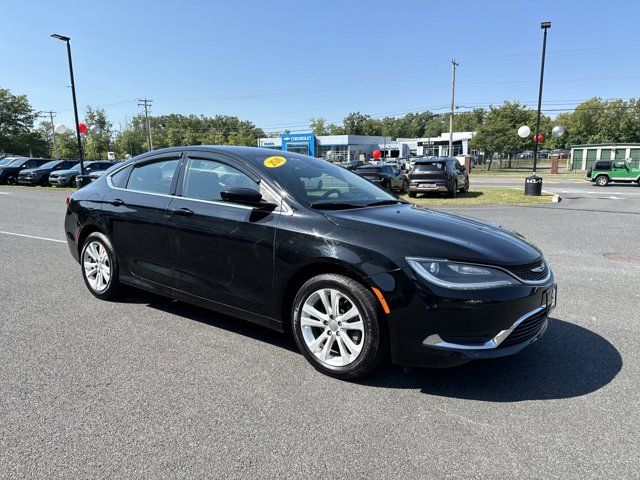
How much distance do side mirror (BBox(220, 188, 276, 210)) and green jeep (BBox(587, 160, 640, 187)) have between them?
106ft

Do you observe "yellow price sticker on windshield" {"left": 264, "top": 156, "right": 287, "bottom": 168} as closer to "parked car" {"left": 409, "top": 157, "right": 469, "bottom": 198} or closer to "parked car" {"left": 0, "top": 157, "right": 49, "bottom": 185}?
"parked car" {"left": 409, "top": 157, "right": 469, "bottom": 198}

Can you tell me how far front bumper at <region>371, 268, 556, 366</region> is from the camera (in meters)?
2.87

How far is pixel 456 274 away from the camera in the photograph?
2.93 m

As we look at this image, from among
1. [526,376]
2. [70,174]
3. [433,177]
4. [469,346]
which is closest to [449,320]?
[469,346]

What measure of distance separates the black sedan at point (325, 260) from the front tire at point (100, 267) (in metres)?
0.07

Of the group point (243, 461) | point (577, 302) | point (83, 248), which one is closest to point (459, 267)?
point (243, 461)

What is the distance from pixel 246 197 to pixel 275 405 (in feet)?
5.04

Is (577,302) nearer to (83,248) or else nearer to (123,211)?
(123,211)

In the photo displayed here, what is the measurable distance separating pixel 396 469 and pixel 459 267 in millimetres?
1278

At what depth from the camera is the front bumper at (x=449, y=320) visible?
9.41ft

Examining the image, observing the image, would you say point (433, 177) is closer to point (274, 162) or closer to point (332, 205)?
point (274, 162)

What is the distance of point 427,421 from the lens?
278 centimetres

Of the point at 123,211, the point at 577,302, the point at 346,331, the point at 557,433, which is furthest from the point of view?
the point at 577,302

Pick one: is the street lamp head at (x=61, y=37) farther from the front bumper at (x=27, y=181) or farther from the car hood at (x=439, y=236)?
the car hood at (x=439, y=236)
